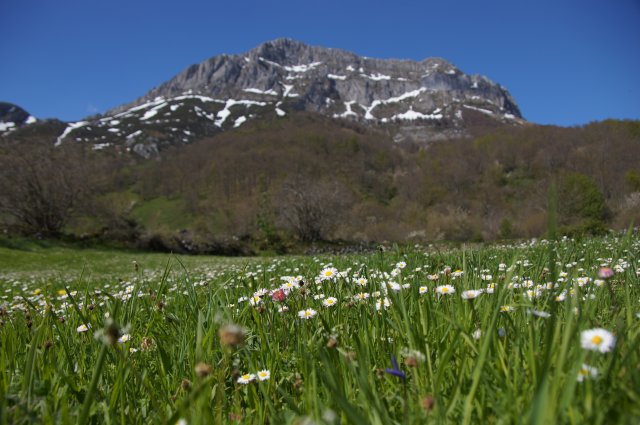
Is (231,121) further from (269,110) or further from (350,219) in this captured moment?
(350,219)

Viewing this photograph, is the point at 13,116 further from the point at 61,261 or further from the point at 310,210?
the point at 61,261

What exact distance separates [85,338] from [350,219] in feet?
118

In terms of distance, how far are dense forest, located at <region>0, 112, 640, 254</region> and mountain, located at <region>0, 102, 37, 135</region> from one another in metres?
103

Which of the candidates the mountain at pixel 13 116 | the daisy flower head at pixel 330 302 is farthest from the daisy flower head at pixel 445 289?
the mountain at pixel 13 116

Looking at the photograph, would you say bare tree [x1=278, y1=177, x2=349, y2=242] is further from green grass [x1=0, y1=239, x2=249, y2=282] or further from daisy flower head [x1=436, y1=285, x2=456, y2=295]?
daisy flower head [x1=436, y1=285, x2=456, y2=295]

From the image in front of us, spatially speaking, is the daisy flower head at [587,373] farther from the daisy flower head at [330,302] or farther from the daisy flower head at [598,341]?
the daisy flower head at [330,302]

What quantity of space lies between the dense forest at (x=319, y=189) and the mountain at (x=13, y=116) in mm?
102940

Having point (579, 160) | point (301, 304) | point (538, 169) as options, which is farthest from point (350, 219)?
point (538, 169)

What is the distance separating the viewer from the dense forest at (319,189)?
30594 millimetres

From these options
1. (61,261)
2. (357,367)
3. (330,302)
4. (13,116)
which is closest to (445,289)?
(330,302)

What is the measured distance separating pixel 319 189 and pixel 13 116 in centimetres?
21732

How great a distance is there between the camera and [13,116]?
18225 cm

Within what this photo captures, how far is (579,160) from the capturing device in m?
56.5

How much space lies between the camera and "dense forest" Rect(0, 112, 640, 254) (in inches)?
1204
